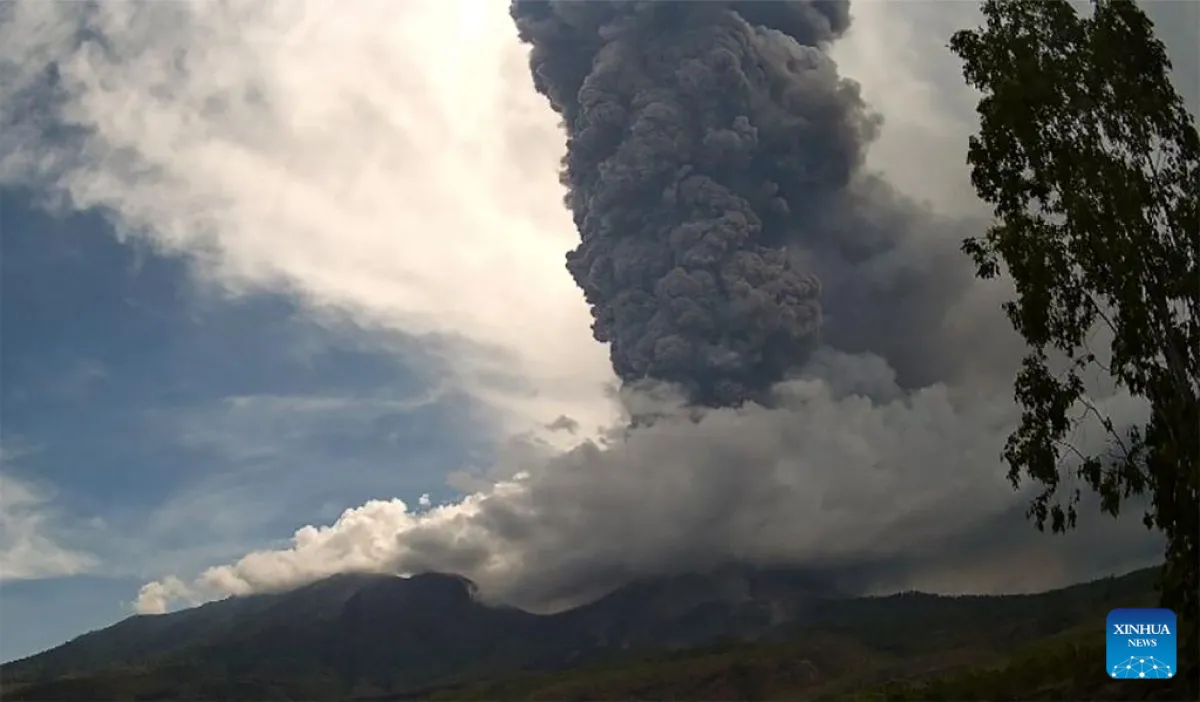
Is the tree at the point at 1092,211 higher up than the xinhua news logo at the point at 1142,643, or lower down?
higher up

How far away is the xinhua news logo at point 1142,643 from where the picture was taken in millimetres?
27422

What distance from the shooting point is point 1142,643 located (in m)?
28.0

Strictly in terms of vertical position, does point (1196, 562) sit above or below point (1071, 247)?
below

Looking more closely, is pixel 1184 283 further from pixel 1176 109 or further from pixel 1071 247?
pixel 1176 109

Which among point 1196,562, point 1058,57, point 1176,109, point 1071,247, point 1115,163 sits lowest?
point 1196,562

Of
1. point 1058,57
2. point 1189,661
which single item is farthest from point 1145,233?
point 1189,661

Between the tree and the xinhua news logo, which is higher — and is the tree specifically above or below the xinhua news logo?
above

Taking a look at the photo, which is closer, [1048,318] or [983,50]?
[1048,318]

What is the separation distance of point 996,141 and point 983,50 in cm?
340

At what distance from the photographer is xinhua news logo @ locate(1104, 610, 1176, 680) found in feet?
90.0

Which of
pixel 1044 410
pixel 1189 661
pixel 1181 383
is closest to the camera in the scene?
pixel 1189 661

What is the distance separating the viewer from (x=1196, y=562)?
27.1 metres

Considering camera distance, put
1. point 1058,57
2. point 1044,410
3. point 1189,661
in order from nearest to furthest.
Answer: point 1189,661, point 1044,410, point 1058,57

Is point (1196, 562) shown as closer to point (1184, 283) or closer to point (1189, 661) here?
point (1189, 661)
